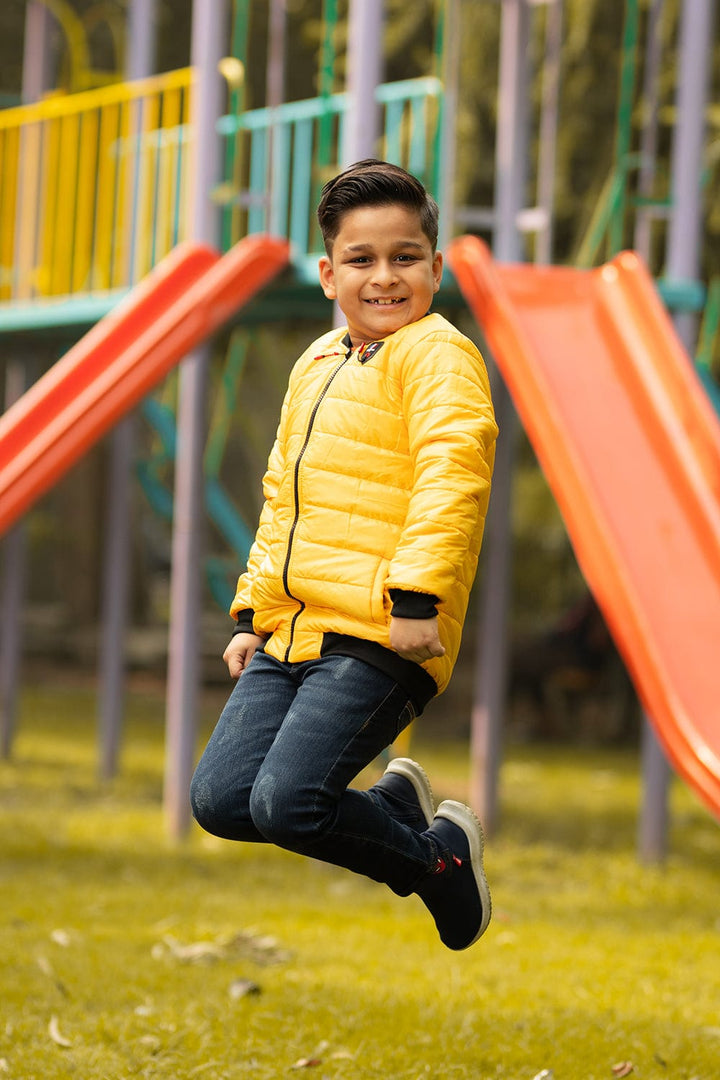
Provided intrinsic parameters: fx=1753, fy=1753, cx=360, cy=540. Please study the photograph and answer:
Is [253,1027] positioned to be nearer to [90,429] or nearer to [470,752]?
[90,429]

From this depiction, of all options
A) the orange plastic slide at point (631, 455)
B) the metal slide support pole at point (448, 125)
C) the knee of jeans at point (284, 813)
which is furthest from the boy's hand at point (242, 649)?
the metal slide support pole at point (448, 125)

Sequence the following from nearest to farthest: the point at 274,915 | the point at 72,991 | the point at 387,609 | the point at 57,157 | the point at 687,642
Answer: the point at 387,609, the point at 72,991, the point at 687,642, the point at 274,915, the point at 57,157

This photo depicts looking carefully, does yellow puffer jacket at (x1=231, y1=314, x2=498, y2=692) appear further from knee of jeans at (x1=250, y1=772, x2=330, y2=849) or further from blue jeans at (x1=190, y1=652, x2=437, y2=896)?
knee of jeans at (x1=250, y1=772, x2=330, y2=849)

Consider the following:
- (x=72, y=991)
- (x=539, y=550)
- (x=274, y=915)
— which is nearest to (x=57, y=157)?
(x=274, y=915)

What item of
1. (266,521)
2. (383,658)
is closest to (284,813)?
(383,658)

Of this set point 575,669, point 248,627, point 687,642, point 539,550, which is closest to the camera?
point 248,627

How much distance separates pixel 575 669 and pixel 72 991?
389 inches

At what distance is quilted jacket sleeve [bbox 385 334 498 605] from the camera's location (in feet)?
10.7

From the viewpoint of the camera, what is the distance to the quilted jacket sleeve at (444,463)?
3258 millimetres

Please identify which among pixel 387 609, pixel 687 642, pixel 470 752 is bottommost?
pixel 470 752

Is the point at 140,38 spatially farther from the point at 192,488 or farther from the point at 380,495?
the point at 380,495

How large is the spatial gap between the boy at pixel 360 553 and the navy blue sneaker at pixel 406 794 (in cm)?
17

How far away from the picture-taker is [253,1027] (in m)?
5.10

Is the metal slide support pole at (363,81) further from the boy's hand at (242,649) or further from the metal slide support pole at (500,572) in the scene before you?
the boy's hand at (242,649)
